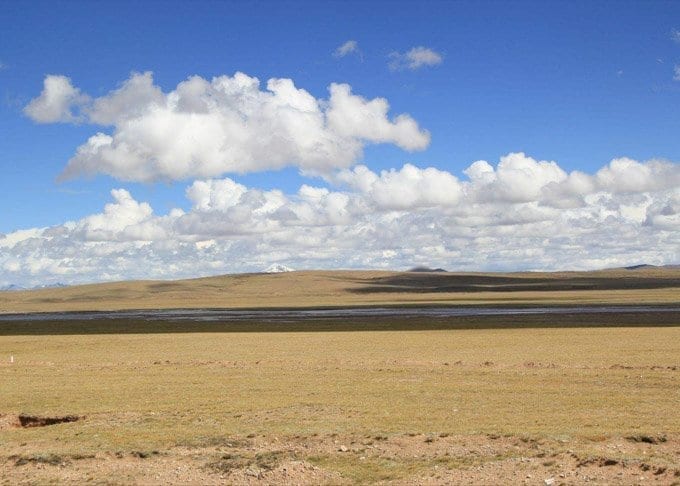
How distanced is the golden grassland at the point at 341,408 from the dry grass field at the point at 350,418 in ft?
0.26

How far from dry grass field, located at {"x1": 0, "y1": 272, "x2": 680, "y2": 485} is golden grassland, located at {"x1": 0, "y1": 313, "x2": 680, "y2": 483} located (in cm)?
8

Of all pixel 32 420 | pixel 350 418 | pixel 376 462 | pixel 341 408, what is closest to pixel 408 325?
pixel 341 408

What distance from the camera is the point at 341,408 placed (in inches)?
953

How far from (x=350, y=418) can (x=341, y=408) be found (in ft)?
5.83

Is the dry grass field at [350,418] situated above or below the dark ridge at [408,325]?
above

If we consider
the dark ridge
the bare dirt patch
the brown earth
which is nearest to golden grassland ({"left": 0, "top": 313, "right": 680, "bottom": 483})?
the brown earth

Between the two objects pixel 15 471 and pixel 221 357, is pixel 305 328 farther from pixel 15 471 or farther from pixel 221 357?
pixel 15 471

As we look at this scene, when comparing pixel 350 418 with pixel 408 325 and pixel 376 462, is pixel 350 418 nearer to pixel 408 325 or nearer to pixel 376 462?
pixel 376 462

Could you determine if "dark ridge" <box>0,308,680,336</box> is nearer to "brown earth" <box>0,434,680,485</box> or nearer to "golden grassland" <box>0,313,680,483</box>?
"golden grassland" <box>0,313,680,483</box>

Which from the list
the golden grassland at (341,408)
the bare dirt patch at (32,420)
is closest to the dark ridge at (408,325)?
the golden grassland at (341,408)

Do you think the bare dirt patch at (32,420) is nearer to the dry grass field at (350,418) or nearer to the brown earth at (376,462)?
the dry grass field at (350,418)

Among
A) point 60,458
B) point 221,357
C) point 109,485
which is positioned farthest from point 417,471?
point 221,357

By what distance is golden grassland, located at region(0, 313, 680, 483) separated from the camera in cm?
1770

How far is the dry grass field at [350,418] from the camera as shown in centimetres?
1683
